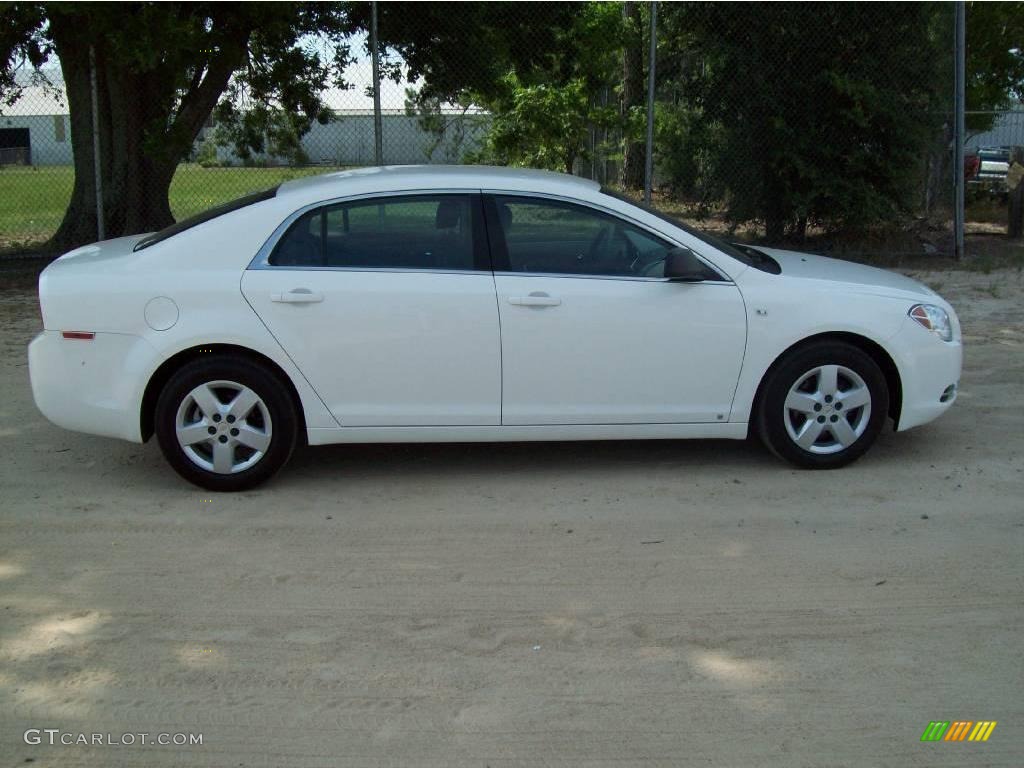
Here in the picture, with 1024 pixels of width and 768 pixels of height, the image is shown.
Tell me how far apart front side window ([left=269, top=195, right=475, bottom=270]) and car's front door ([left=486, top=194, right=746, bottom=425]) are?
0.19 metres

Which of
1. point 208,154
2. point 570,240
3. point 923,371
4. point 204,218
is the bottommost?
point 923,371

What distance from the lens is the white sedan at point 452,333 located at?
5.63 meters

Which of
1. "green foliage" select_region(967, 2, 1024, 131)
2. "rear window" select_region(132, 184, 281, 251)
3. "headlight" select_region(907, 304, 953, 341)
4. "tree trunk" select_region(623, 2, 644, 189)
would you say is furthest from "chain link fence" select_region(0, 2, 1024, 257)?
"headlight" select_region(907, 304, 953, 341)

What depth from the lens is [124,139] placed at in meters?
12.6

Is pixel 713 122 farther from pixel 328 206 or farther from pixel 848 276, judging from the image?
pixel 328 206

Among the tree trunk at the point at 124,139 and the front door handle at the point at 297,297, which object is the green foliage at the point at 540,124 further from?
the front door handle at the point at 297,297

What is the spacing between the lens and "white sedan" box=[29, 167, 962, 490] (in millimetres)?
5633

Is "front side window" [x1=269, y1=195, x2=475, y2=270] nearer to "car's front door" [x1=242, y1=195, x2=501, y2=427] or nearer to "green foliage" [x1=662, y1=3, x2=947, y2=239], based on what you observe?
"car's front door" [x1=242, y1=195, x2=501, y2=427]

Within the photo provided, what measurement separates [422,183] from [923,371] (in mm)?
2879

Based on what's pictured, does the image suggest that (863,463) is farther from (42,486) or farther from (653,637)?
(42,486)

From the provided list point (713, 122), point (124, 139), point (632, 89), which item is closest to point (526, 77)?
point (713, 122)

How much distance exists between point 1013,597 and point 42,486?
477 cm

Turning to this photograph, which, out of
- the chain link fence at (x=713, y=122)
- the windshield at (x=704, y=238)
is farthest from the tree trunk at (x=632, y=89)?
the windshield at (x=704, y=238)

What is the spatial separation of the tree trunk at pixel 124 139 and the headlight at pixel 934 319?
8.38 metres
